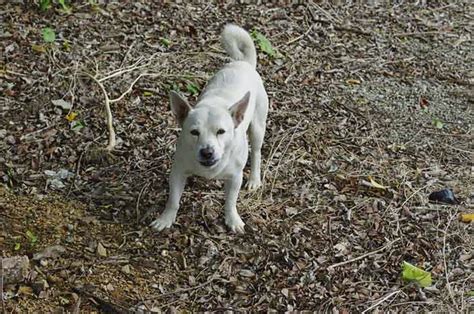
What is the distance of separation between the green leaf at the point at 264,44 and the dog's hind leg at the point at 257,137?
2.02 meters

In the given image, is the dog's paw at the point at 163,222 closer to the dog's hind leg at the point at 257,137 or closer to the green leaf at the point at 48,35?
the dog's hind leg at the point at 257,137

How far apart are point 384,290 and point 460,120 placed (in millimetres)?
2701

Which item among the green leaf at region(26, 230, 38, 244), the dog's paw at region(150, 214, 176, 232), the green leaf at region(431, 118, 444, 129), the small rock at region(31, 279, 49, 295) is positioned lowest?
the green leaf at region(431, 118, 444, 129)

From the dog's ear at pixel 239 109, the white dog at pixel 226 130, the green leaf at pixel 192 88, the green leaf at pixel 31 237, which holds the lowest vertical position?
the green leaf at pixel 192 88

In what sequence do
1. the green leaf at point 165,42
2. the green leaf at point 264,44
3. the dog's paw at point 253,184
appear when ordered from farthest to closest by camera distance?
the green leaf at point 264,44
the green leaf at point 165,42
the dog's paw at point 253,184

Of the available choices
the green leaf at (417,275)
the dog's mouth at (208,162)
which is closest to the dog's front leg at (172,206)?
the dog's mouth at (208,162)

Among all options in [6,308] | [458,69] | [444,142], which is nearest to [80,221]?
[6,308]

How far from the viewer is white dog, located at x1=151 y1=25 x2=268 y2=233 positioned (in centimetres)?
444

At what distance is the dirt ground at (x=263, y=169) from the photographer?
15.1 ft

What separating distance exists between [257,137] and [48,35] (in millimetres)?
2549

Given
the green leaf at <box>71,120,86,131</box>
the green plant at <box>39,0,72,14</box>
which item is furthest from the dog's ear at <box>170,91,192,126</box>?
the green plant at <box>39,0,72,14</box>

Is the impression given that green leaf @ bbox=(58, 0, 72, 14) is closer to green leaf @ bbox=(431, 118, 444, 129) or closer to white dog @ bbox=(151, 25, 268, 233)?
white dog @ bbox=(151, 25, 268, 233)

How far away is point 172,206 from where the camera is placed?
4.93m

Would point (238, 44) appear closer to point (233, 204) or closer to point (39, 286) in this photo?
point (233, 204)
